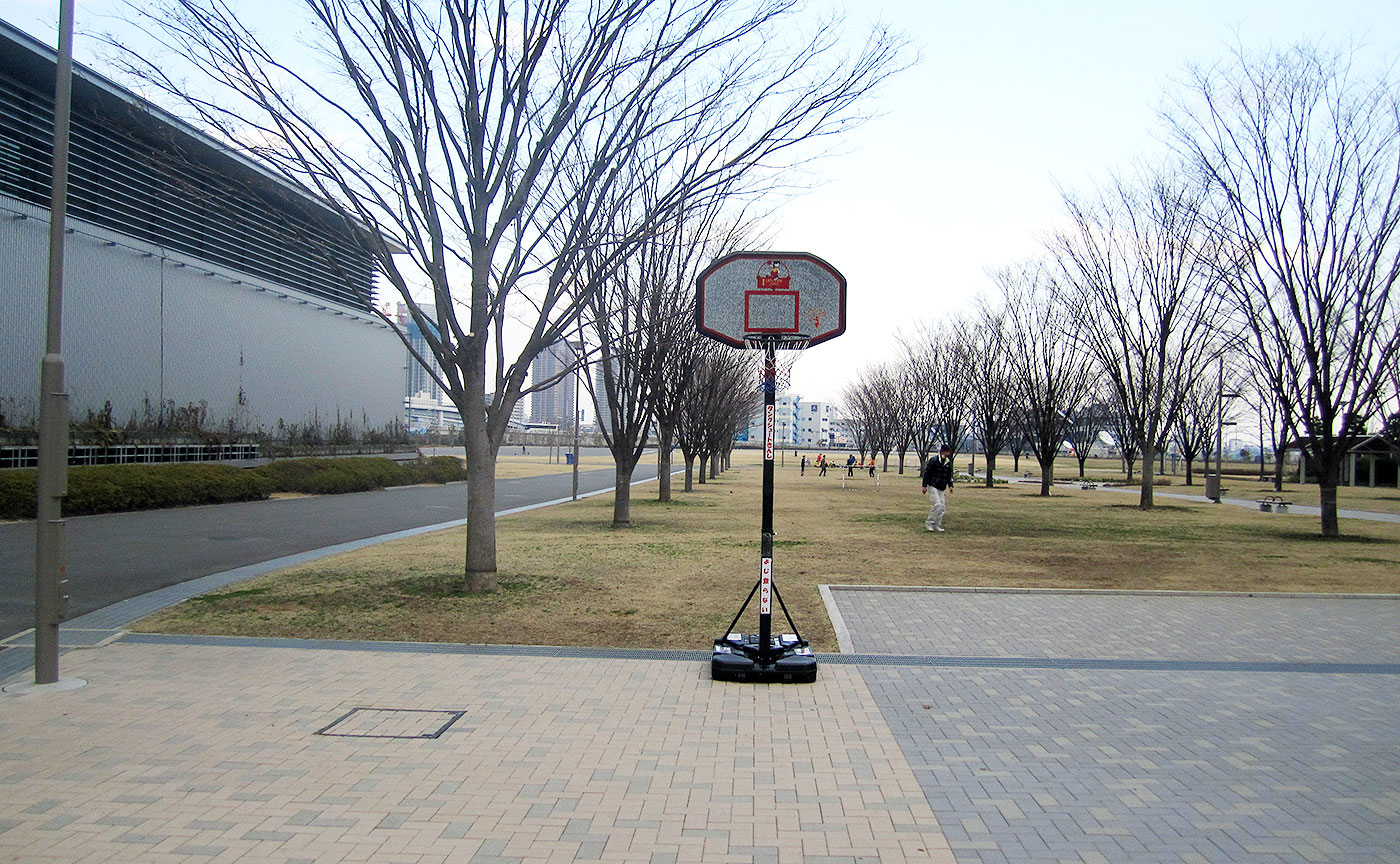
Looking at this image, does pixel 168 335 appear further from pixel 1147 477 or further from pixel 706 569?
pixel 1147 477

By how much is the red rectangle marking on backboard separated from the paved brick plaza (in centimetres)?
267

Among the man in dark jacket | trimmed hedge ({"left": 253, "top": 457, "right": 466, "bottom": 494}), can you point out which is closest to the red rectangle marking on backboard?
the man in dark jacket

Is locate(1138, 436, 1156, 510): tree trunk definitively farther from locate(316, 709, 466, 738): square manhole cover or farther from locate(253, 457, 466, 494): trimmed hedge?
locate(316, 709, 466, 738): square manhole cover

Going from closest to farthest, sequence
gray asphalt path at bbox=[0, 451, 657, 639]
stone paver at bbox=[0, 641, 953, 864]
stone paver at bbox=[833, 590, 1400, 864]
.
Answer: stone paver at bbox=[0, 641, 953, 864] → stone paver at bbox=[833, 590, 1400, 864] → gray asphalt path at bbox=[0, 451, 657, 639]

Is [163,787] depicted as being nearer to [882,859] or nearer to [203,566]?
[882,859]

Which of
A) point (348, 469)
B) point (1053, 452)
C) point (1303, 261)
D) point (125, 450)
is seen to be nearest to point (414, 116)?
point (1303, 261)

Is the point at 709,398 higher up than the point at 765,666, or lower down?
higher up

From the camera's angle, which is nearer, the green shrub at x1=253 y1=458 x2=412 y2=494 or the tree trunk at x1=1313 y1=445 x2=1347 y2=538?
the tree trunk at x1=1313 y1=445 x2=1347 y2=538

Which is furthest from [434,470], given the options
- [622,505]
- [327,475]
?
[622,505]

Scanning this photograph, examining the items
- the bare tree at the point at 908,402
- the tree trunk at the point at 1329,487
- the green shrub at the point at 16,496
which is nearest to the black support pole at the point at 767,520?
the tree trunk at the point at 1329,487

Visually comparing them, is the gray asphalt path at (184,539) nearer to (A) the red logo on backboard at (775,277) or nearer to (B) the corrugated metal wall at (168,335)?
(B) the corrugated metal wall at (168,335)

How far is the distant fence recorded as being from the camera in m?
21.6

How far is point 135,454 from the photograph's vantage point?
25188 millimetres

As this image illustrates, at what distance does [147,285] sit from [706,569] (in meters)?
24.1
